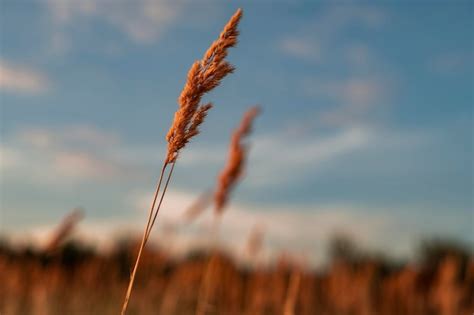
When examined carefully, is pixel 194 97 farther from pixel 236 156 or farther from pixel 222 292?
pixel 222 292

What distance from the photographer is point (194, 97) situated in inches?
55.7

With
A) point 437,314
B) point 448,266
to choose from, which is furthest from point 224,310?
point 437,314

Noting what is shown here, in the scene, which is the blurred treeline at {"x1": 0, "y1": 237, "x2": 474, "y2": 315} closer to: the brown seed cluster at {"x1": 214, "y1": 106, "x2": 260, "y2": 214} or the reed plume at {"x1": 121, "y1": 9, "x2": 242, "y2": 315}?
the brown seed cluster at {"x1": 214, "y1": 106, "x2": 260, "y2": 214}

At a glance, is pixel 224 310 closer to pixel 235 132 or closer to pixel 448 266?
pixel 448 266

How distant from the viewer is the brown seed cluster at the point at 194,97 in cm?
141

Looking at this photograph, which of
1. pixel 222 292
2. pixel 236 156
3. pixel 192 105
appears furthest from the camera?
pixel 222 292

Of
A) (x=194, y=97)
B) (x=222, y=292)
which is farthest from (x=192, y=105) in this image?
(x=222, y=292)

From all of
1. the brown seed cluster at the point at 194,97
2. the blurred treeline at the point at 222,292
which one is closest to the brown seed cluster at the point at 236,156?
the brown seed cluster at the point at 194,97

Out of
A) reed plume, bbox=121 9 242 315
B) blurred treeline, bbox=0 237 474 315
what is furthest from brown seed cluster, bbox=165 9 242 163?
blurred treeline, bbox=0 237 474 315

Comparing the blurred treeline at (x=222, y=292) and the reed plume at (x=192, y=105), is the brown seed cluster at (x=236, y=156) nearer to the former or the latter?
the reed plume at (x=192, y=105)

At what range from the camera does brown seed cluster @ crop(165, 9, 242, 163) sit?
1405mm

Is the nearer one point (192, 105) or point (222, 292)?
point (192, 105)

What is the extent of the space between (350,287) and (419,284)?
4.42 metres

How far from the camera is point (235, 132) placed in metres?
2.57
